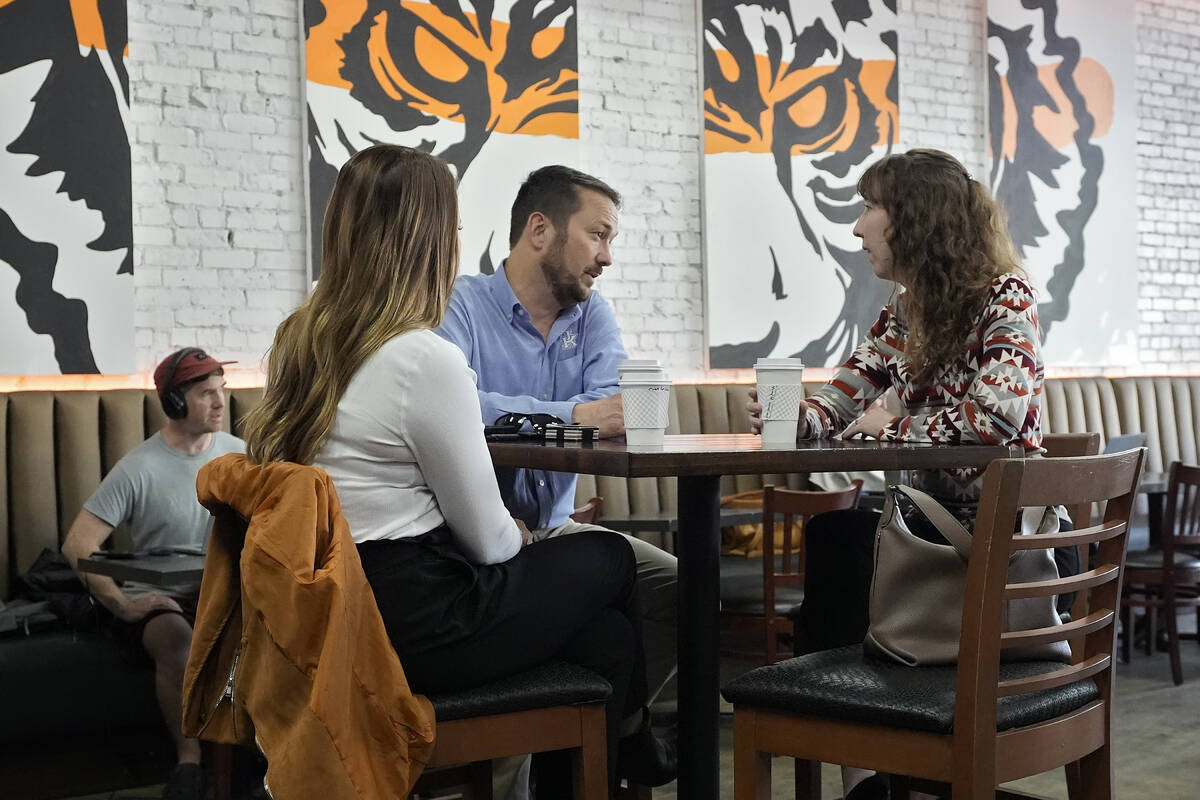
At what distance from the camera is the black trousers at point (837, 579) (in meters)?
2.45

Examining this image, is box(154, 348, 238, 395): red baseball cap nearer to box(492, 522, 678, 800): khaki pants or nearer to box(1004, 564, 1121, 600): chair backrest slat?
box(492, 522, 678, 800): khaki pants

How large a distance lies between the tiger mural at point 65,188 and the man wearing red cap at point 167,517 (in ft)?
2.30

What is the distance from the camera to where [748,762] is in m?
1.92

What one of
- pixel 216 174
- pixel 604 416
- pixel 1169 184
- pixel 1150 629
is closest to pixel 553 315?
pixel 604 416

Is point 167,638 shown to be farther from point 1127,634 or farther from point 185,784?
point 1127,634

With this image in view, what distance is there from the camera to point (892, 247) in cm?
251

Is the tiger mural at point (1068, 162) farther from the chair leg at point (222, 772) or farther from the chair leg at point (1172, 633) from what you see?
the chair leg at point (222, 772)

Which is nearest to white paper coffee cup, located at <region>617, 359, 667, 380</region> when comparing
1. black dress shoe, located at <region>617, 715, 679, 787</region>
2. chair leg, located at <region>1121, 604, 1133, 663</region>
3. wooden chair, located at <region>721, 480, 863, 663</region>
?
black dress shoe, located at <region>617, 715, 679, 787</region>

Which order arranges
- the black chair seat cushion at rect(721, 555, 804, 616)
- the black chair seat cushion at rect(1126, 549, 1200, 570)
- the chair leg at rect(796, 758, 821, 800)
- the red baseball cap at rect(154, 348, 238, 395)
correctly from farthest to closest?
the black chair seat cushion at rect(1126, 549, 1200, 570)
the black chair seat cushion at rect(721, 555, 804, 616)
the red baseball cap at rect(154, 348, 238, 395)
the chair leg at rect(796, 758, 821, 800)

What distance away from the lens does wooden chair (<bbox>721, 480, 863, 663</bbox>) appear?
12.2 feet

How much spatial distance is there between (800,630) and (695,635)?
52 centimetres

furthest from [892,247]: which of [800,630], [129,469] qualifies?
[129,469]

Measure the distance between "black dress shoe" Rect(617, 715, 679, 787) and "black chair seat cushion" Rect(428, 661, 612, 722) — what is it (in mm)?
299

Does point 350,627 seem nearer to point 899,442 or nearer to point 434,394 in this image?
point 434,394
